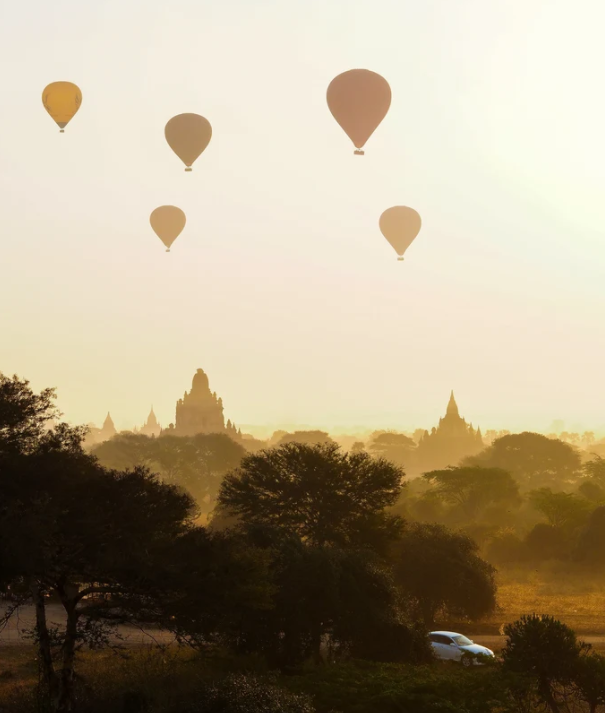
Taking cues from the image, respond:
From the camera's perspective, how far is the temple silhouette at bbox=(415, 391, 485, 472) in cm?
17162

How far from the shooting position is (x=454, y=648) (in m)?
26.5

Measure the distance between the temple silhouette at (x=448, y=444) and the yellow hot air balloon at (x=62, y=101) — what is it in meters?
129

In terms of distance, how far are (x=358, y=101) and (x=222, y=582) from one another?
33852 millimetres

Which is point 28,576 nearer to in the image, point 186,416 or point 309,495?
point 309,495

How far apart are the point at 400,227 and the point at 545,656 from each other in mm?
42049

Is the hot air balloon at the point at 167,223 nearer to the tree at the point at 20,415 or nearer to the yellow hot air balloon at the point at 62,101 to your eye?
the yellow hot air balloon at the point at 62,101

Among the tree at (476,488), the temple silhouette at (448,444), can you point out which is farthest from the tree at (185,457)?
the temple silhouette at (448,444)

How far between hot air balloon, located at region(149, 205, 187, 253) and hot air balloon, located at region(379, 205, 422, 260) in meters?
14.0

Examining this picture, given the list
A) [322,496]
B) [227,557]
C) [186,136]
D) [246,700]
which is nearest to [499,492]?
[186,136]

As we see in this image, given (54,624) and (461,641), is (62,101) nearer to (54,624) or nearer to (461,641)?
(54,624)

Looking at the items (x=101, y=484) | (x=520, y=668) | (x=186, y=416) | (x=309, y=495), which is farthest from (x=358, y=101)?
(x=186, y=416)

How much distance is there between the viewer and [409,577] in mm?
33719

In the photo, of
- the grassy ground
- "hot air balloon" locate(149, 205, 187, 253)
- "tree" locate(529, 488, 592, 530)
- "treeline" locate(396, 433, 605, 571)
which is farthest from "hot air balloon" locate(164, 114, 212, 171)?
"tree" locate(529, 488, 592, 530)

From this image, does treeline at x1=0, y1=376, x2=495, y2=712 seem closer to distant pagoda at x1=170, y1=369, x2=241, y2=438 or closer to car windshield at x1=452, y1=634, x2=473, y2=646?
car windshield at x1=452, y1=634, x2=473, y2=646
